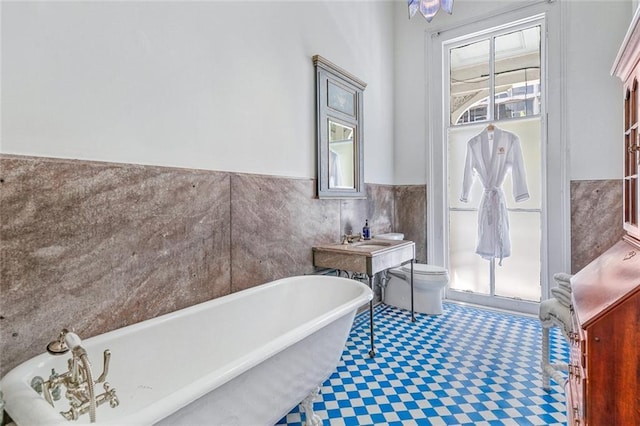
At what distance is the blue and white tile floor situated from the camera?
1.80 m

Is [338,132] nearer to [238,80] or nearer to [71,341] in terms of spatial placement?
[238,80]

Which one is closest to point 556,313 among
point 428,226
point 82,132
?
point 428,226

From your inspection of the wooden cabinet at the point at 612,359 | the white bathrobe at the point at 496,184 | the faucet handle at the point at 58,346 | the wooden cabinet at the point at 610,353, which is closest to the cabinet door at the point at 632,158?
the wooden cabinet at the point at 610,353

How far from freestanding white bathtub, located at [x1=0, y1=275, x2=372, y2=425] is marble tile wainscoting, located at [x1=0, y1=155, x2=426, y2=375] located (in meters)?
0.16

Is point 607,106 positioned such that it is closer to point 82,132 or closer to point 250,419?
point 250,419

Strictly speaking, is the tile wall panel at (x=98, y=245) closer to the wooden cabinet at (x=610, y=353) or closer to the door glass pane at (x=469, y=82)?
the wooden cabinet at (x=610, y=353)

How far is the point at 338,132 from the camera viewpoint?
120 inches

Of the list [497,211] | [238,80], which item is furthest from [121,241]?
[497,211]

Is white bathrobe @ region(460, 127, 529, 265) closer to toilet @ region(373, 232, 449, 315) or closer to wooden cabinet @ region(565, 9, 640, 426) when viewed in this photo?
toilet @ region(373, 232, 449, 315)

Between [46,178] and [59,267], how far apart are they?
36 centimetres

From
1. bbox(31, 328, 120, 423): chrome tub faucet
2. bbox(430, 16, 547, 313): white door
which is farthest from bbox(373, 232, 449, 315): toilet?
bbox(31, 328, 120, 423): chrome tub faucet

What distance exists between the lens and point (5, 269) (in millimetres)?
1181

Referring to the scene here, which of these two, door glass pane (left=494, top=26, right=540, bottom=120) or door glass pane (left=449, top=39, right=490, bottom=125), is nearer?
door glass pane (left=494, top=26, right=540, bottom=120)

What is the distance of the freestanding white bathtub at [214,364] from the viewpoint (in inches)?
37.4
